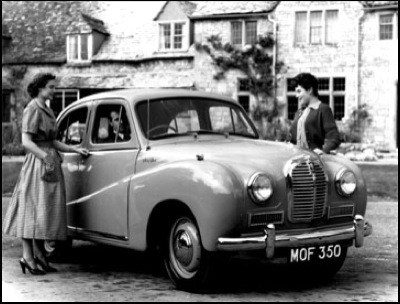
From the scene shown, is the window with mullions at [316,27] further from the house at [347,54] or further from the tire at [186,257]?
the tire at [186,257]

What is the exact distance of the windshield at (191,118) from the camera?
695 cm

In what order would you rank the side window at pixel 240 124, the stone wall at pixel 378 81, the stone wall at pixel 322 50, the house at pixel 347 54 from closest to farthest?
the side window at pixel 240 124
the stone wall at pixel 378 81
the house at pixel 347 54
the stone wall at pixel 322 50

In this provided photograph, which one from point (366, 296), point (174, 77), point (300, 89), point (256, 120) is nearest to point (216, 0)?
point (174, 77)

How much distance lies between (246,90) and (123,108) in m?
24.7

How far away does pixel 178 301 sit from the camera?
5.64 metres

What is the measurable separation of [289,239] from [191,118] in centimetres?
192

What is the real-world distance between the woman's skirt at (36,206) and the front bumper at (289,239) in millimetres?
2011

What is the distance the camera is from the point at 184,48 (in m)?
33.2

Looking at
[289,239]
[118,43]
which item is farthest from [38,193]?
[118,43]

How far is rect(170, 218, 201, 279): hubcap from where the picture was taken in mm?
5918

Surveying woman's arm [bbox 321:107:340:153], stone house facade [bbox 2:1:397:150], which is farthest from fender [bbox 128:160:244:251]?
stone house facade [bbox 2:1:397:150]

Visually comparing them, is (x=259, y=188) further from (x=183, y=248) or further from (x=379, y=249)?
(x=379, y=249)

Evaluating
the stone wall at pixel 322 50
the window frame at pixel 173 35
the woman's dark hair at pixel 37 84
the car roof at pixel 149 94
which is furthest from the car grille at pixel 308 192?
the window frame at pixel 173 35

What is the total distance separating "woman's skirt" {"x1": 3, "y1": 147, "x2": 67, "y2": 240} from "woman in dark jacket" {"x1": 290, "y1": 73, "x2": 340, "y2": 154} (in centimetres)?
248
